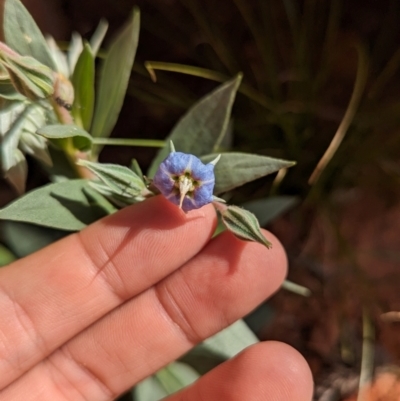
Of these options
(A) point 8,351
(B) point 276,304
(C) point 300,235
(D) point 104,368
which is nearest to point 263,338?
(B) point 276,304

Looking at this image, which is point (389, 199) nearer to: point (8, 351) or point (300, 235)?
point (300, 235)


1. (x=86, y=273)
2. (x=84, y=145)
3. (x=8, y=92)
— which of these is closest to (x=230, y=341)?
(x=86, y=273)

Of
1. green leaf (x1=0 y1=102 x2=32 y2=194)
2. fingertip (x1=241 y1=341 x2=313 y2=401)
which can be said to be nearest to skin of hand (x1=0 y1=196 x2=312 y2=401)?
fingertip (x1=241 y1=341 x2=313 y2=401)

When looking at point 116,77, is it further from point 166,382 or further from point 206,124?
point 166,382

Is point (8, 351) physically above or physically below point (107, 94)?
below

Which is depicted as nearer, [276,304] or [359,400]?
[359,400]

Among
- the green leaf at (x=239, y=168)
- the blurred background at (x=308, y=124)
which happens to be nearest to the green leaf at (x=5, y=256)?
the blurred background at (x=308, y=124)
